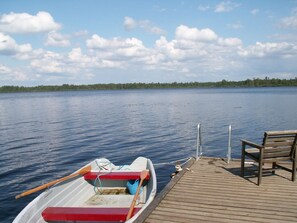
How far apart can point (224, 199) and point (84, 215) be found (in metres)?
2.81

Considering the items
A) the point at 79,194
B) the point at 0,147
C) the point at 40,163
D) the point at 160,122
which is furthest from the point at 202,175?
the point at 160,122

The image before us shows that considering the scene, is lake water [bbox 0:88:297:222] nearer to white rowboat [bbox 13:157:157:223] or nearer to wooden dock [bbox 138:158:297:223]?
white rowboat [bbox 13:157:157:223]

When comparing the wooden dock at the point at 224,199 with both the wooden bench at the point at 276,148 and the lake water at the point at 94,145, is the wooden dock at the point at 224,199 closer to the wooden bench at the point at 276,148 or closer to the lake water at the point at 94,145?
the wooden bench at the point at 276,148

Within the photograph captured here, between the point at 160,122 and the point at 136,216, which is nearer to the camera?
the point at 136,216

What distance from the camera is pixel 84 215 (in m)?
5.51

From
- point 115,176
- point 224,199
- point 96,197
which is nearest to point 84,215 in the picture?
point 96,197

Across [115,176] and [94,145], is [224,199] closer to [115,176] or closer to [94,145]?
[115,176]

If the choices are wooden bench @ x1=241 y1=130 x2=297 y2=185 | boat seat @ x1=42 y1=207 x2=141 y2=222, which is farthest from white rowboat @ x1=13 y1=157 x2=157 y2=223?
wooden bench @ x1=241 y1=130 x2=297 y2=185

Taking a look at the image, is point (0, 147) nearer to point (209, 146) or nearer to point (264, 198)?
point (209, 146)

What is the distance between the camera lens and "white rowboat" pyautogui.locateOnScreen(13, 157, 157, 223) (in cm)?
552

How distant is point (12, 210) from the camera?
9453mm

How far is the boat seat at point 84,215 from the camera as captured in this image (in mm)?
5430

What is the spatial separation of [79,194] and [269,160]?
481 centimetres

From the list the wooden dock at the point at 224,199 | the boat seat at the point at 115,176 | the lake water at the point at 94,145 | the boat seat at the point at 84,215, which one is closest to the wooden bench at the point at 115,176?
the boat seat at the point at 115,176
